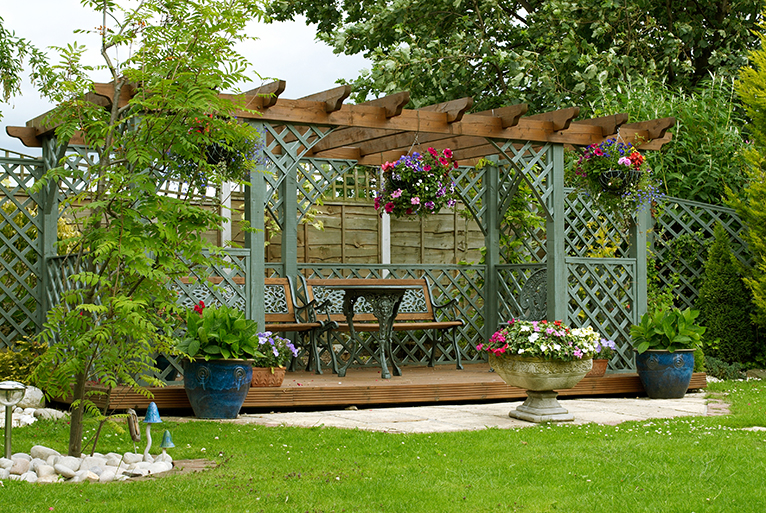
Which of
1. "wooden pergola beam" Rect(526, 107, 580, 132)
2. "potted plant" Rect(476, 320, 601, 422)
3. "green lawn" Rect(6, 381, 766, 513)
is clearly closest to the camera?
"green lawn" Rect(6, 381, 766, 513)

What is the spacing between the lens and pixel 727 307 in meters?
8.75

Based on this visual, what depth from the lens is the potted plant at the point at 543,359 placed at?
17.5 feet

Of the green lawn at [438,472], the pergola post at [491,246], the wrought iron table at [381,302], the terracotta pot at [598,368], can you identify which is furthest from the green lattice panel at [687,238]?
the green lawn at [438,472]

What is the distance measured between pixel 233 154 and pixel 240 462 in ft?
7.40

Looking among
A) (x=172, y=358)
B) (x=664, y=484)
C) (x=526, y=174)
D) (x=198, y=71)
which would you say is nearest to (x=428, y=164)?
(x=526, y=174)

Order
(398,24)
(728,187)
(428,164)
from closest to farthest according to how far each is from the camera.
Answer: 1. (428,164)
2. (728,187)
3. (398,24)

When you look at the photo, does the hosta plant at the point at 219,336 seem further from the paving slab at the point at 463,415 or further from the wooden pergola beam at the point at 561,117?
the wooden pergola beam at the point at 561,117

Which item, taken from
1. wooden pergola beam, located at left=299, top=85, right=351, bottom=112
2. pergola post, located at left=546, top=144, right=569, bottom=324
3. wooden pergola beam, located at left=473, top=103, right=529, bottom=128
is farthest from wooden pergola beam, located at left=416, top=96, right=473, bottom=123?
pergola post, located at left=546, top=144, right=569, bottom=324

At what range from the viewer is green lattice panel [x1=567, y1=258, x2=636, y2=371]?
7.46m

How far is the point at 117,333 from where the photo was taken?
3.88 meters

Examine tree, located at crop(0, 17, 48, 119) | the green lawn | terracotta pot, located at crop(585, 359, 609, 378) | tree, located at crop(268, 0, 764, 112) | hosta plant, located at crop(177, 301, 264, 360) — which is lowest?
the green lawn

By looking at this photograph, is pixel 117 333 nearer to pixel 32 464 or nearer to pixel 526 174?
pixel 32 464

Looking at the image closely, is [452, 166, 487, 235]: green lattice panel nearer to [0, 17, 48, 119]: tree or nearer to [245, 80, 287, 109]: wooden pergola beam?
[245, 80, 287, 109]: wooden pergola beam

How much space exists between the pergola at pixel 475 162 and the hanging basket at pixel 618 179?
14.5 inches
